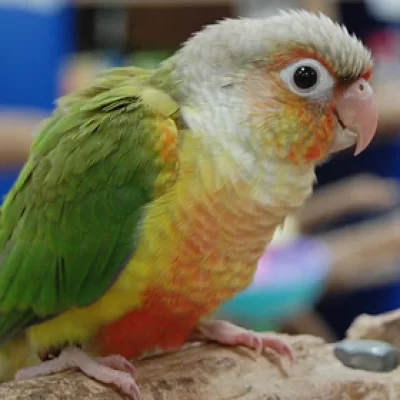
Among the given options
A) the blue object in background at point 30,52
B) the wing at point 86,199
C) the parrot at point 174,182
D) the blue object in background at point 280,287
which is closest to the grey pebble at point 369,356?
the parrot at point 174,182

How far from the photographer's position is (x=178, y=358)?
855 mm

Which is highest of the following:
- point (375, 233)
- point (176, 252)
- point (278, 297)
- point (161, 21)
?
point (161, 21)

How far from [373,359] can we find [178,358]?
0.24 meters

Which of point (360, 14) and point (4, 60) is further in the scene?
point (360, 14)

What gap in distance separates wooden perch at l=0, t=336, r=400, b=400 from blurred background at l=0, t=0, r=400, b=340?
0.78m

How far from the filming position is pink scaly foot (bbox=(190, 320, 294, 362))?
2.97 feet

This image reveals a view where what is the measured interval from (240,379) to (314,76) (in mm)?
354

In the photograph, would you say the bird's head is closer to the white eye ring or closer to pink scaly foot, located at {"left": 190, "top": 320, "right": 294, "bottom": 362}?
the white eye ring

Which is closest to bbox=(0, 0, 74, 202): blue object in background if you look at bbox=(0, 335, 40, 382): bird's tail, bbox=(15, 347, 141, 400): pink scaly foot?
bbox=(0, 335, 40, 382): bird's tail

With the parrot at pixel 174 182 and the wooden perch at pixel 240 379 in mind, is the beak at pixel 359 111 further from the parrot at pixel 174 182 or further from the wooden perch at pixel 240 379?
the wooden perch at pixel 240 379

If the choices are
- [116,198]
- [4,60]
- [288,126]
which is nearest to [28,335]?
[116,198]

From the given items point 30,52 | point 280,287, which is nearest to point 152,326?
point 280,287

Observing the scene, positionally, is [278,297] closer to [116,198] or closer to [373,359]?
[373,359]

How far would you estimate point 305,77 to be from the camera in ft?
2.59
